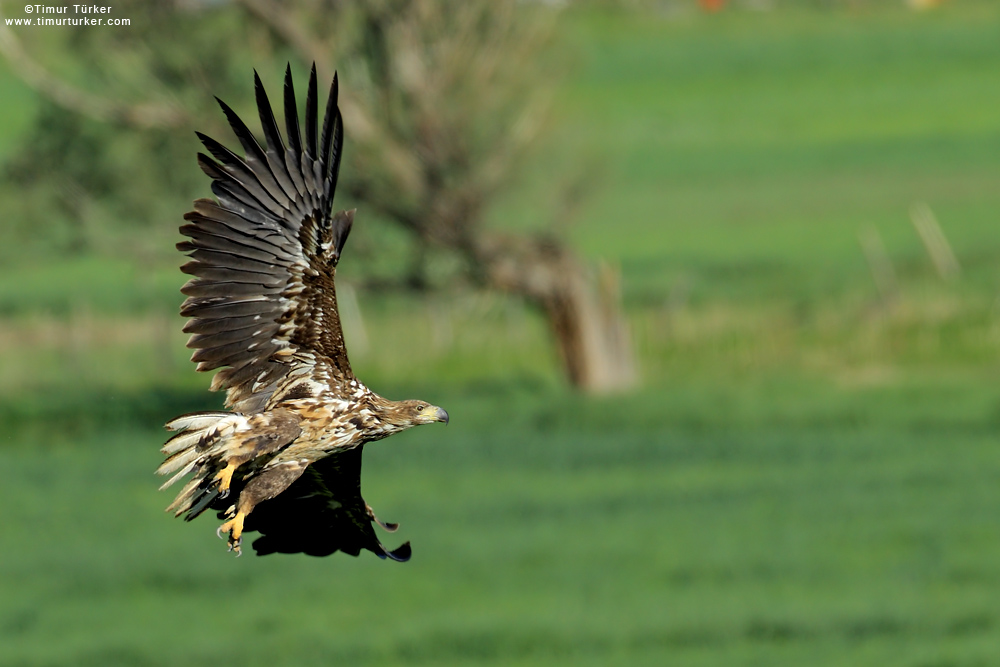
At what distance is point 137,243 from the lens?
26750 millimetres

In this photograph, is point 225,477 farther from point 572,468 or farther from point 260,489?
point 572,468

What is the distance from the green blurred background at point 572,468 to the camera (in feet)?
58.1

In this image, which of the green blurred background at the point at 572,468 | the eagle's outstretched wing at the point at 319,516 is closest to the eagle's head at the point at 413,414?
the eagle's outstretched wing at the point at 319,516

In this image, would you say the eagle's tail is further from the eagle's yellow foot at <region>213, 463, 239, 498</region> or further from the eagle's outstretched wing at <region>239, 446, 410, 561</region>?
the eagle's outstretched wing at <region>239, 446, 410, 561</region>

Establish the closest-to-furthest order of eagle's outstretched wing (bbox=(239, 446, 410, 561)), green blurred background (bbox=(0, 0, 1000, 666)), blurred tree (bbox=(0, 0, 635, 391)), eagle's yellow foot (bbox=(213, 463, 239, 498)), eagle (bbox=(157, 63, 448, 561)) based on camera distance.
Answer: eagle's yellow foot (bbox=(213, 463, 239, 498)), eagle (bbox=(157, 63, 448, 561)), eagle's outstretched wing (bbox=(239, 446, 410, 561)), green blurred background (bbox=(0, 0, 1000, 666)), blurred tree (bbox=(0, 0, 635, 391))

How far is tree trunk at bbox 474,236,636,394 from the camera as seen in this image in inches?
1022

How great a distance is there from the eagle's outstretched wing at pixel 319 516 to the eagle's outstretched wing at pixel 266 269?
1.58 ft

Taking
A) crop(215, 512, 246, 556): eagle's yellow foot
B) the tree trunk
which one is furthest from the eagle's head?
the tree trunk

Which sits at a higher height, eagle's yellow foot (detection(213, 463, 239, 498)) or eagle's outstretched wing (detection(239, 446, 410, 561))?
eagle's yellow foot (detection(213, 463, 239, 498))

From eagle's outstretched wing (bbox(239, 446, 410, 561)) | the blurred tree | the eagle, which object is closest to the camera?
the eagle

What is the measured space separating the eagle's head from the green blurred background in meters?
9.79

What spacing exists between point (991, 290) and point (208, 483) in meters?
26.1

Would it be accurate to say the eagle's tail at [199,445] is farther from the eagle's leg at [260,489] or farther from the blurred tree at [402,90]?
the blurred tree at [402,90]

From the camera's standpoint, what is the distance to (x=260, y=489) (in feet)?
22.7
